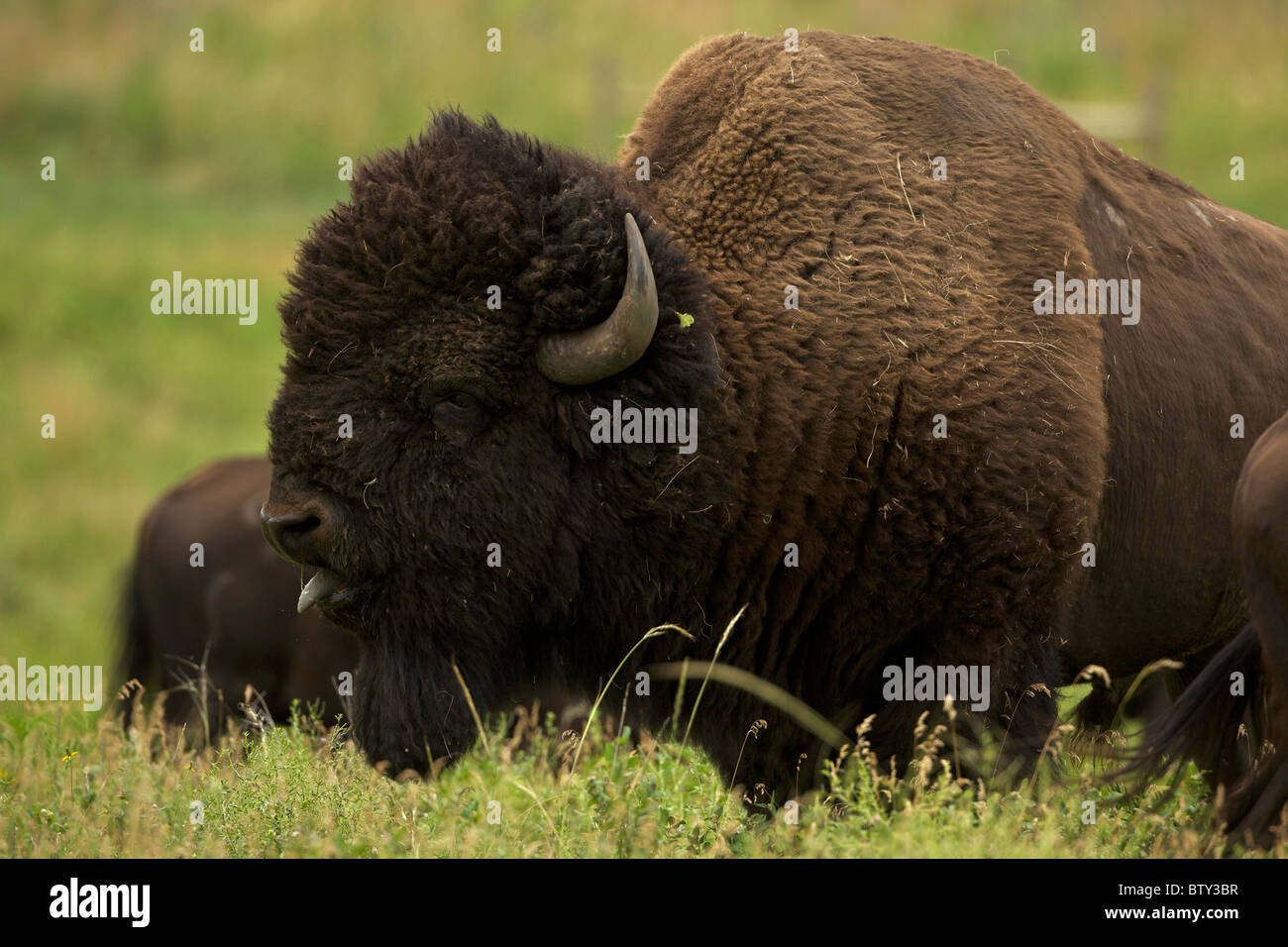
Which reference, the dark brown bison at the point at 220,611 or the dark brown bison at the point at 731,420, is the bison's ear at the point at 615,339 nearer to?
the dark brown bison at the point at 731,420

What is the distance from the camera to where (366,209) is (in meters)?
4.81

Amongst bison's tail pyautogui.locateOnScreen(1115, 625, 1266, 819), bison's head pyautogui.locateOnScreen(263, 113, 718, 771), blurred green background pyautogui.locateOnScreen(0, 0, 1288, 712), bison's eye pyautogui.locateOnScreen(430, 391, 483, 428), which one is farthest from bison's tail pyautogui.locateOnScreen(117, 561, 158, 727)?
blurred green background pyautogui.locateOnScreen(0, 0, 1288, 712)

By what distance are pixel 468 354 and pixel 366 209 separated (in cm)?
56

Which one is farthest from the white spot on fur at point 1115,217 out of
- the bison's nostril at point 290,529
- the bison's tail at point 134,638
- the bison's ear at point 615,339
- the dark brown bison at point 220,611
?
the bison's tail at point 134,638

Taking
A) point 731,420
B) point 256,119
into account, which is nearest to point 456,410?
point 731,420

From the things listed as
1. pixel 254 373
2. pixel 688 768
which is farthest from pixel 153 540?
pixel 254 373

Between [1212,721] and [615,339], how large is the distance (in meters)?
2.04

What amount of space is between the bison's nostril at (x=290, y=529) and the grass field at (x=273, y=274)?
2.79 ft

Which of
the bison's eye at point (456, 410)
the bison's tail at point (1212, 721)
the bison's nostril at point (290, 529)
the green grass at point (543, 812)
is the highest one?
the bison's eye at point (456, 410)

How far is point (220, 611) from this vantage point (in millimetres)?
9469

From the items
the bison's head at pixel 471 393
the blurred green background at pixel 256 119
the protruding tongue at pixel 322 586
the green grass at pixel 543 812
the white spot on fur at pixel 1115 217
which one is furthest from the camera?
the blurred green background at pixel 256 119

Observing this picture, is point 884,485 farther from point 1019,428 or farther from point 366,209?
point 366,209

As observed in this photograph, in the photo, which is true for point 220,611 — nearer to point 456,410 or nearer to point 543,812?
point 456,410

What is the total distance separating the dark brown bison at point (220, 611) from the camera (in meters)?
9.04
